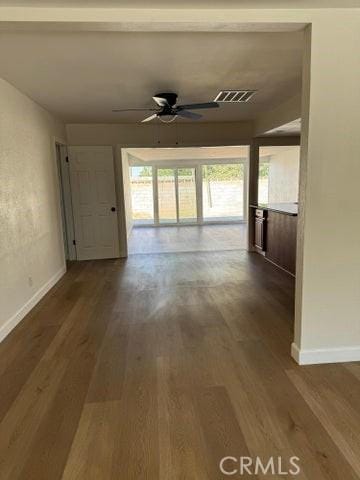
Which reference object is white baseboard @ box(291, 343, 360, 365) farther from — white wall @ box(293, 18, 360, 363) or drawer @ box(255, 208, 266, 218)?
drawer @ box(255, 208, 266, 218)

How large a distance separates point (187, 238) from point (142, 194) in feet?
9.94

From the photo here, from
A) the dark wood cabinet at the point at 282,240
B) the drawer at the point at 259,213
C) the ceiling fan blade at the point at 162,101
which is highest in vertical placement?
the ceiling fan blade at the point at 162,101

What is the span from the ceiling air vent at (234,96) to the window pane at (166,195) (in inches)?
231

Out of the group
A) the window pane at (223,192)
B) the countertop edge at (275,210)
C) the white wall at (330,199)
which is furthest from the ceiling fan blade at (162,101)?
the window pane at (223,192)

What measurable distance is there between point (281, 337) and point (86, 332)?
1813mm

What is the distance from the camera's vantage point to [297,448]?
1.61 meters

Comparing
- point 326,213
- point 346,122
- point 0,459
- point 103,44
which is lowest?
point 0,459

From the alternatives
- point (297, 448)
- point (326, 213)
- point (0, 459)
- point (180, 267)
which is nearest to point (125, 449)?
point (0, 459)

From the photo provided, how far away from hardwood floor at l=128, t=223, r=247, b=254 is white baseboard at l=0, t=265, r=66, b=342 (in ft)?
7.53

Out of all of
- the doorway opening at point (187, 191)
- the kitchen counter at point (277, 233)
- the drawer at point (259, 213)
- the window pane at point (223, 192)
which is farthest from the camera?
the window pane at point (223, 192)

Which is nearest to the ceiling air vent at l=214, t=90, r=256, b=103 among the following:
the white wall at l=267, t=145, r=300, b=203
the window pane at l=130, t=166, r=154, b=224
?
the white wall at l=267, t=145, r=300, b=203

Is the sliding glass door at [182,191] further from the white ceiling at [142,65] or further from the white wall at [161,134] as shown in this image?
the white ceiling at [142,65]

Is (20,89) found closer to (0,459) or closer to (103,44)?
(103,44)

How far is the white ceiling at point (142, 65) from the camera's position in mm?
2410
